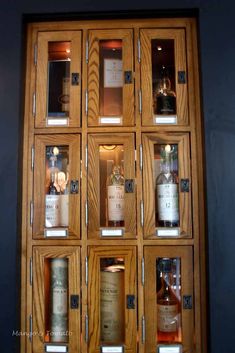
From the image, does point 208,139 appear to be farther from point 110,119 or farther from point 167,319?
point 167,319

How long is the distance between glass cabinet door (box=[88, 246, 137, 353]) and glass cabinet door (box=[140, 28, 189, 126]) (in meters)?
0.57

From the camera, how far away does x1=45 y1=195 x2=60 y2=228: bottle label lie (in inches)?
60.6

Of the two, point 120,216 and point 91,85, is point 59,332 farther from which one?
point 91,85

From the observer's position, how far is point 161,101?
1589 mm

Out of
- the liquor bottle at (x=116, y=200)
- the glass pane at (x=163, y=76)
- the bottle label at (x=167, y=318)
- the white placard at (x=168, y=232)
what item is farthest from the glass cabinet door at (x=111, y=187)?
the bottle label at (x=167, y=318)

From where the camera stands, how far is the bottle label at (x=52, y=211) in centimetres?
154

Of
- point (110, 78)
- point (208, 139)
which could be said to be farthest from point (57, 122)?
point (208, 139)

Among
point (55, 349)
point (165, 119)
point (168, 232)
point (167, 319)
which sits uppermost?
point (165, 119)

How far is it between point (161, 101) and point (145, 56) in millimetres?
203

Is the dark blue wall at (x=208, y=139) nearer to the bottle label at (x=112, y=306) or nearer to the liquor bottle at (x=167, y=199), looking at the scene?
the liquor bottle at (x=167, y=199)

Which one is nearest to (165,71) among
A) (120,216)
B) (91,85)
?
(91,85)

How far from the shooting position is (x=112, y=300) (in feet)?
4.95

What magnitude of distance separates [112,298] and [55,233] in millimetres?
353

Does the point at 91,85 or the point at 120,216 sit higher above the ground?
the point at 91,85
